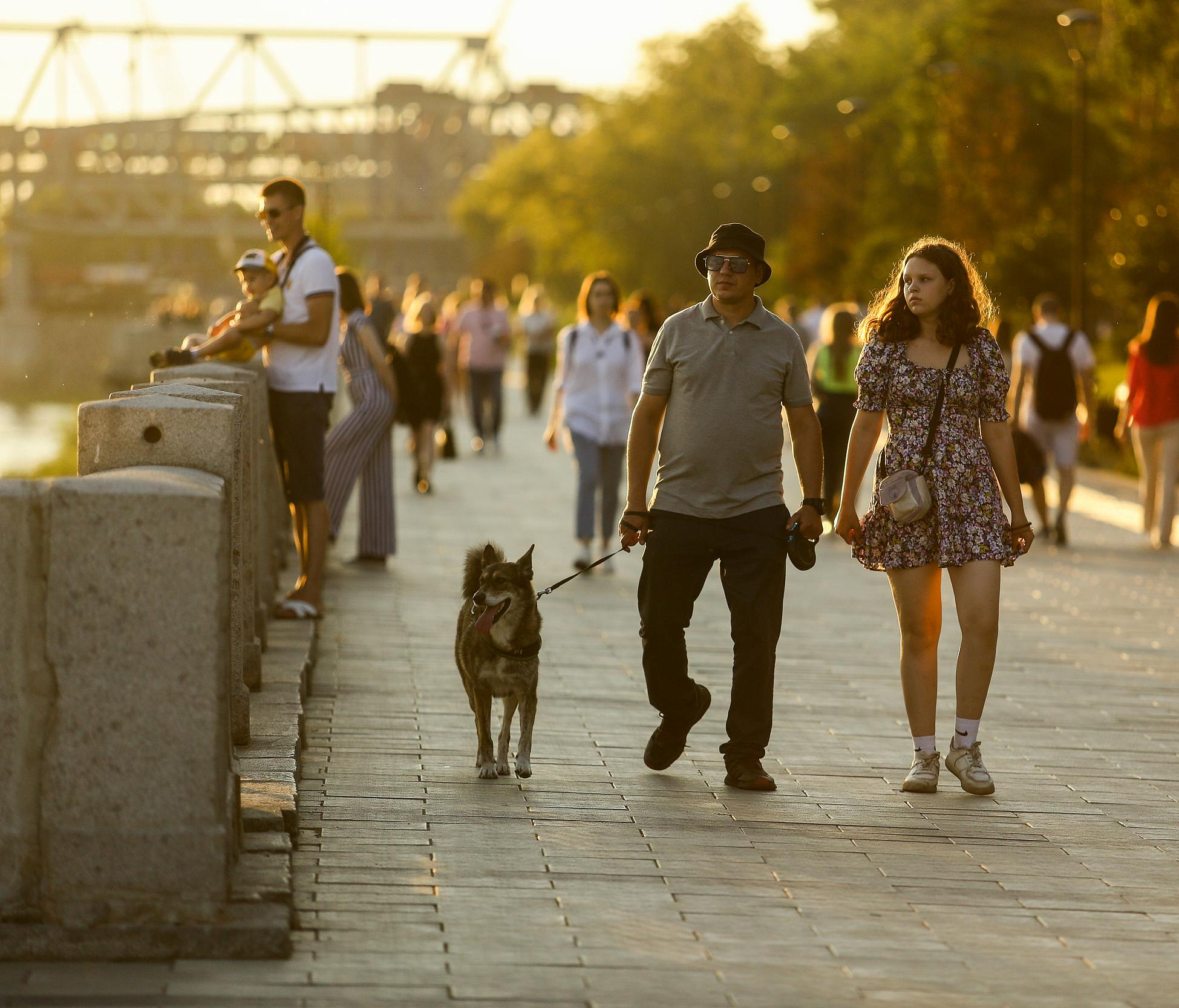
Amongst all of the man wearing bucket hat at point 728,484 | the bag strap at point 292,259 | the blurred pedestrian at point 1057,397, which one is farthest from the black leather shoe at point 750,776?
the blurred pedestrian at point 1057,397

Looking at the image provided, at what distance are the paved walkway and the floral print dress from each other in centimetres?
85

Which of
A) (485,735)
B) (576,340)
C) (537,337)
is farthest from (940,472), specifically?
(537,337)

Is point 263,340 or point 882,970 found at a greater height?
point 263,340

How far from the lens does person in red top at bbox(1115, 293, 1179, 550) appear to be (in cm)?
1573

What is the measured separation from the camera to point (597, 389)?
13836 millimetres

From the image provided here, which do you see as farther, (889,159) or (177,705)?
(889,159)

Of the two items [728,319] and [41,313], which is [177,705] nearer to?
[728,319]

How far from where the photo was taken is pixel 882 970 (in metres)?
5.09

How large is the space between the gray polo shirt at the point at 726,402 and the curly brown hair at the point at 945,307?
0.31 metres

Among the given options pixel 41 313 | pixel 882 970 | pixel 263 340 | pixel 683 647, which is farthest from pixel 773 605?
pixel 41 313

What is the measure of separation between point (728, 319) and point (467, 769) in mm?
1789

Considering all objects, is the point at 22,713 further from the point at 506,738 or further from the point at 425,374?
the point at 425,374

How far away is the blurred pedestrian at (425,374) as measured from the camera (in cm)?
1972

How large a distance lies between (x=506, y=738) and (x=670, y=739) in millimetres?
568
